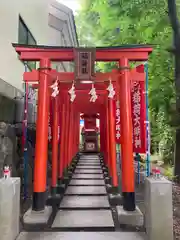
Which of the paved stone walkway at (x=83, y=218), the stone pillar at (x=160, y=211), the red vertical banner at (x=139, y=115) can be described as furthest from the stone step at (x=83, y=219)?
the red vertical banner at (x=139, y=115)

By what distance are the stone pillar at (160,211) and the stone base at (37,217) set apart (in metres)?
2.39

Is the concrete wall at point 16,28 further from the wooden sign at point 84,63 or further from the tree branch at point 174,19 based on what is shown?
the tree branch at point 174,19

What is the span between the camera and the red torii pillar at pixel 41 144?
18.2 ft

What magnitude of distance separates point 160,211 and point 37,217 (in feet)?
9.09

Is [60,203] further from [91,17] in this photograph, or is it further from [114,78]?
[91,17]

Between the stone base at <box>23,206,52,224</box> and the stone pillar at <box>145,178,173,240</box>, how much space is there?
2390 mm

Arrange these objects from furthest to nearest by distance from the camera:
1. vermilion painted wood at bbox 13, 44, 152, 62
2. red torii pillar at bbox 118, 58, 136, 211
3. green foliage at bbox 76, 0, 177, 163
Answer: green foliage at bbox 76, 0, 177, 163 < vermilion painted wood at bbox 13, 44, 152, 62 < red torii pillar at bbox 118, 58, 136, 211

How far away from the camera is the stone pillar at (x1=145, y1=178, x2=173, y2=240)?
13.5 ft

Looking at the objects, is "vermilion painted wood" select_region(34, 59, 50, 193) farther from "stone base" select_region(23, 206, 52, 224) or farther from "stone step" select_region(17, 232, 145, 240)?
"stone step" select_region(17, 232, 145, 240)

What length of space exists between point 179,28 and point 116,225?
5.20m

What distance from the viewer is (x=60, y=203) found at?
6.92m

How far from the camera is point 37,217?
5387mm

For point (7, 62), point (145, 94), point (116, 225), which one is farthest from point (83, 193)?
point (7, 62)

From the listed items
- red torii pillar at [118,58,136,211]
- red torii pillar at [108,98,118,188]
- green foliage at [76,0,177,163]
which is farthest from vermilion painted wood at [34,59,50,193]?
green foliage at [76,0,177,163]
